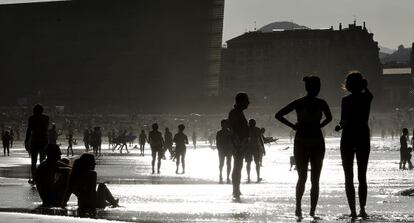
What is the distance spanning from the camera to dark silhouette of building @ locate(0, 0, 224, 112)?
157 metres

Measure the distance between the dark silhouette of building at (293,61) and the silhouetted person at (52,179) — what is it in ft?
534

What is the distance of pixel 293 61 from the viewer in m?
189

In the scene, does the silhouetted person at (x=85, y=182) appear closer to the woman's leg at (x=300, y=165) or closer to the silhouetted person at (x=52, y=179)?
the silhouetted person at (x=52, y=179)

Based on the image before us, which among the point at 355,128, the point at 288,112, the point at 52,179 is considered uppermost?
the point at 288,112

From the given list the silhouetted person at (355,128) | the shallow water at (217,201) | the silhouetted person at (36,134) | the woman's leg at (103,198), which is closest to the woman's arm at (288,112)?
the silhouetted person at (355,128)

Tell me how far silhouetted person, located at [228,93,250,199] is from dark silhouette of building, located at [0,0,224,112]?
140 metres

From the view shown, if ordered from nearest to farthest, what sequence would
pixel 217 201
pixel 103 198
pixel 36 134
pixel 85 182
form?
1. pixel 85 182
2. pixel 103 198
3. pixel 217 201
4. pixel 36 134

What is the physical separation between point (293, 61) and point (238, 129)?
173929 mm

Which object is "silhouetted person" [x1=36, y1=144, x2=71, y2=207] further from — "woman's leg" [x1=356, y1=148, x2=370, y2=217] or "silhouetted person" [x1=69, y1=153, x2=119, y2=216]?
"woman's leg" [x1=356, y1=148, x2=370, y2=217]

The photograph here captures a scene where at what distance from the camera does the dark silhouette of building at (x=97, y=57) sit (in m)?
157

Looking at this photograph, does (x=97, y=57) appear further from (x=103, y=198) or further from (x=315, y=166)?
(x=315, y=166)

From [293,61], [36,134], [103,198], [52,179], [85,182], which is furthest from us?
[293,61]

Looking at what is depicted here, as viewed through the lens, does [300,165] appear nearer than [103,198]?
Yes

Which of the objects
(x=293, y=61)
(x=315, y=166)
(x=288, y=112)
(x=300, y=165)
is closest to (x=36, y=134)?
(x=288, y=112)
